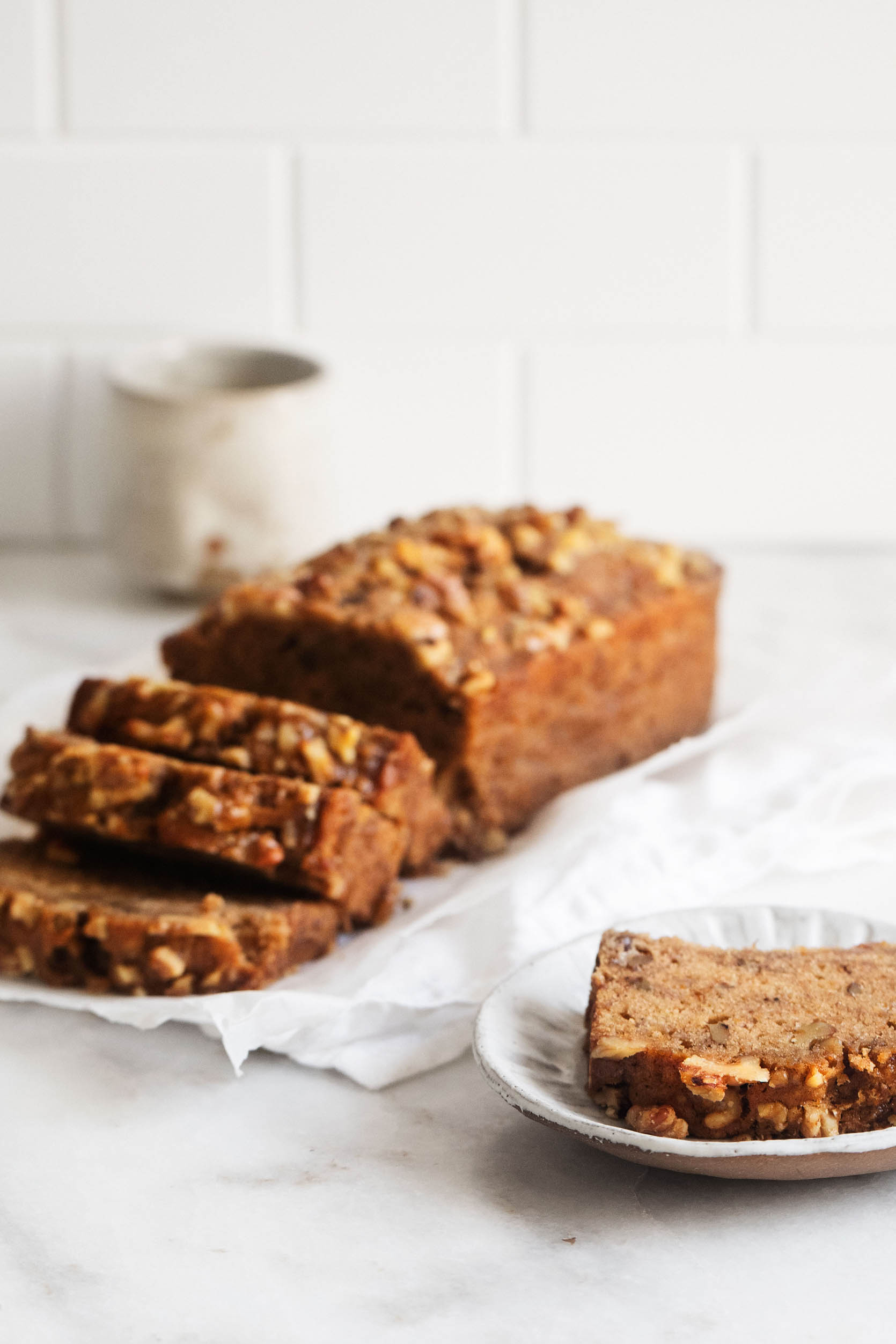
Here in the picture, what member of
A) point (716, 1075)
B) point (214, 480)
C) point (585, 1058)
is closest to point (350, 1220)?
point (585, 1058)

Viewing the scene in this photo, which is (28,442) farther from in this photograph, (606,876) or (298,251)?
(606,876)

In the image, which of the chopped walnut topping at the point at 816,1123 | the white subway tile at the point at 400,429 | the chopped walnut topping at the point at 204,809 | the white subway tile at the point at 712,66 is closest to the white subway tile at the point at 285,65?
the white subway tile at the point at 712,66

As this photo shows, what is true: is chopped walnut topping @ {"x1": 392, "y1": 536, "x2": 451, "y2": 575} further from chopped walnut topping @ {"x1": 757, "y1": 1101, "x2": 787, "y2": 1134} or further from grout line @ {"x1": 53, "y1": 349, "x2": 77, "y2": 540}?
grout line @ {"x1": 53, "y1": 349, "x2": 77, "y2": 540}

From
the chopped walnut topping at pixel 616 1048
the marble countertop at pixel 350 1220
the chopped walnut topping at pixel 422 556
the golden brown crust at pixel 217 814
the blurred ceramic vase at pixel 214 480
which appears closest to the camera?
the marble countertop at pixel 350 1220

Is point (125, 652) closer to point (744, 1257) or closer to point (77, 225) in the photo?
point (77, 225)

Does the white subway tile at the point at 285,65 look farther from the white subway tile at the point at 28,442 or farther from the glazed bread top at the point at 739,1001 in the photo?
the glazed bread top at the point at 739,1001
